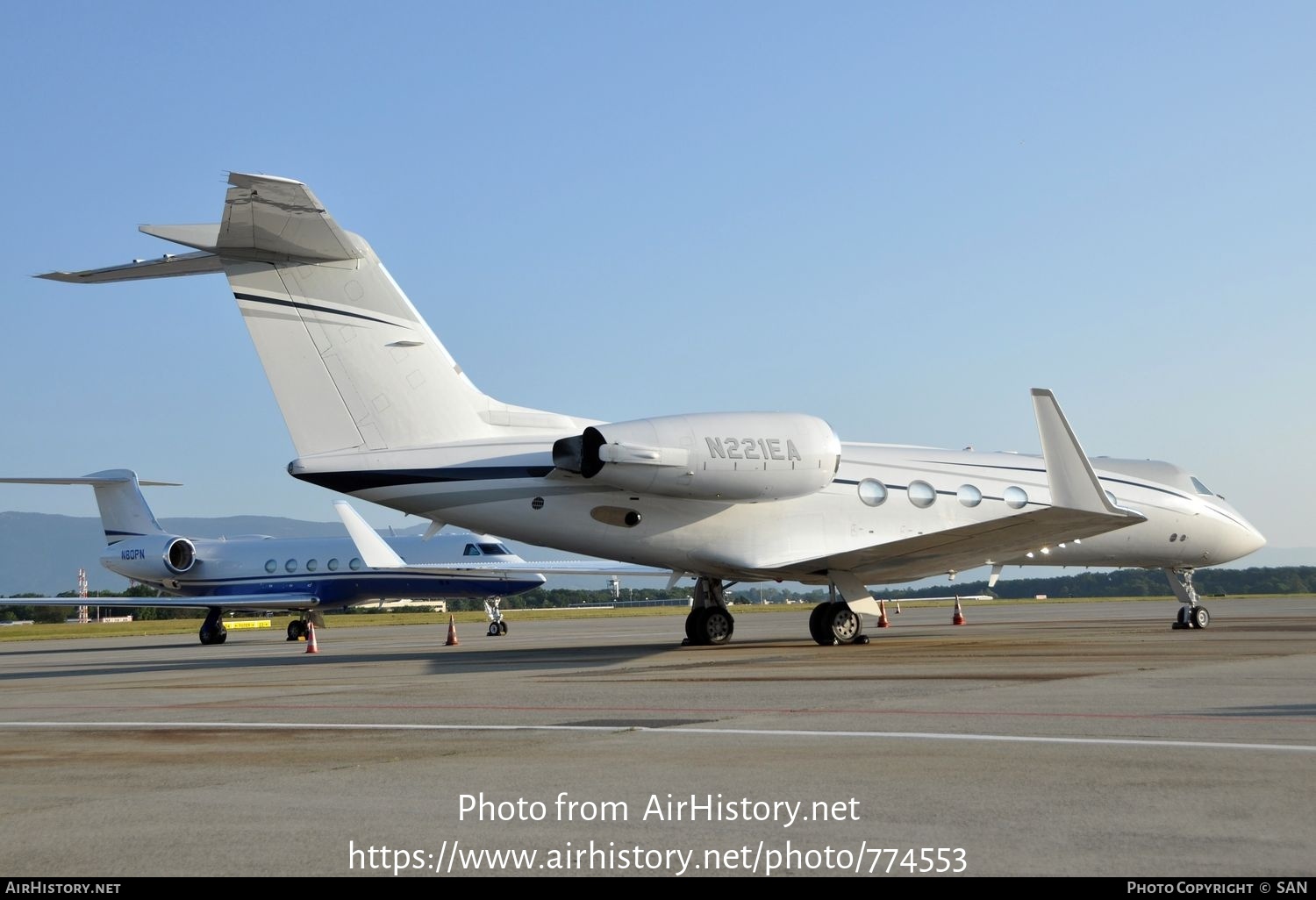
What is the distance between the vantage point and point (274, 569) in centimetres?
4366

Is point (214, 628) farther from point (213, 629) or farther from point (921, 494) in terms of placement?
point (921, 494)

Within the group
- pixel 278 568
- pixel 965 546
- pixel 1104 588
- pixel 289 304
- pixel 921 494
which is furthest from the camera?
pixel 1104 588

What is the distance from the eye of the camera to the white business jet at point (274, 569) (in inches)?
1511

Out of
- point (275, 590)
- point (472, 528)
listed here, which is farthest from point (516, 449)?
point (275, 590)

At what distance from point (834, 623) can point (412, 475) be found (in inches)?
285

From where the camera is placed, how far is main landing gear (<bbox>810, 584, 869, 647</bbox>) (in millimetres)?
19641

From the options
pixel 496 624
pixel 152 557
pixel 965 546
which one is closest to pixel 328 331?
pixel 965 546

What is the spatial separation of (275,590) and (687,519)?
27921mm

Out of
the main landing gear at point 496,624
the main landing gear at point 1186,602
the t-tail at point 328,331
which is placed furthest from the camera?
the main landing gear at point 496,624

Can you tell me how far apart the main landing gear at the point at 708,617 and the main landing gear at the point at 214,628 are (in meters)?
24.4

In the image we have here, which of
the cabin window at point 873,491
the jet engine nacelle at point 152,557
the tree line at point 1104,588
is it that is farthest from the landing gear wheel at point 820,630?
the tree line at point 1104,588

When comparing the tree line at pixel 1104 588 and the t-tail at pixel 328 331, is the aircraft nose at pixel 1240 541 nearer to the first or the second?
the t-tail at pixel 328 331

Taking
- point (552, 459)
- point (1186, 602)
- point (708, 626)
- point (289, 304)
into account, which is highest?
point (289, 304)
